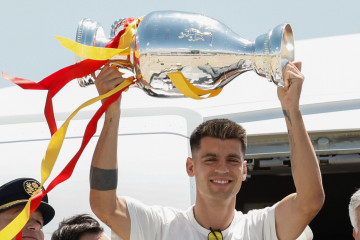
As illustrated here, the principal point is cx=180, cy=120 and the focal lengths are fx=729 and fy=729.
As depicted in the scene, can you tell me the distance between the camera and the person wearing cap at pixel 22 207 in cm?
362

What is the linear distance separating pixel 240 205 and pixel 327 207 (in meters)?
1.72

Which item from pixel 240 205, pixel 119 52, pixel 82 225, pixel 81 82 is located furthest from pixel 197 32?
pixel 240 205

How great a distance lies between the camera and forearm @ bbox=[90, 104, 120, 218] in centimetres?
336

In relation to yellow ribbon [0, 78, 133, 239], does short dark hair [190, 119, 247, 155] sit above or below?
A: above

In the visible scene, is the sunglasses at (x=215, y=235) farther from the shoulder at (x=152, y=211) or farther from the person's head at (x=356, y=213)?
the person's head at (x=356, y=213)

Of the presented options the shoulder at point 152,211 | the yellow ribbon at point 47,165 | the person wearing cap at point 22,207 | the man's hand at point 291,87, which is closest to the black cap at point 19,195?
the person wearing cap at point 22,207

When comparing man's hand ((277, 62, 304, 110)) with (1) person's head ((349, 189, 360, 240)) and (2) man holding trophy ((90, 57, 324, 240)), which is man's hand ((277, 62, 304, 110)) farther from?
(1) person's head ((349, 189, 360, 240))

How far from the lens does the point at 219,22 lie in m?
3.23

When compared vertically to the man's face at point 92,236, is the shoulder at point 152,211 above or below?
above

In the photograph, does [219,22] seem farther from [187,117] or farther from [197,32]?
[187,117]

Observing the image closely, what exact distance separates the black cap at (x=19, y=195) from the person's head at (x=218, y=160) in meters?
0.79

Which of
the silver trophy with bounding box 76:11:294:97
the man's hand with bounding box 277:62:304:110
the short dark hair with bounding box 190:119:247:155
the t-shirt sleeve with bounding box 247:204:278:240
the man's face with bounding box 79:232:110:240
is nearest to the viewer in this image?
the silver trophy with bounding box 76:11:294:97

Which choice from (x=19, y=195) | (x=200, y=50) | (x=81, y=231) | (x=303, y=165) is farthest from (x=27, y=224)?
(x=303, y=165)

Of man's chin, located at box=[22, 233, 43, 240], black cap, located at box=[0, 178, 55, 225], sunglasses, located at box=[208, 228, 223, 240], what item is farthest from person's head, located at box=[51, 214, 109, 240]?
sunglasses, located at box=[208, 228, 223, 240]
